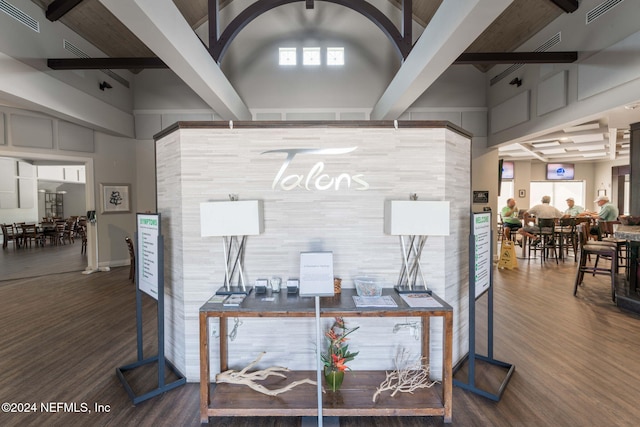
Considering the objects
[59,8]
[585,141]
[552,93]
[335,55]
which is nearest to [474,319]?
[552,93]

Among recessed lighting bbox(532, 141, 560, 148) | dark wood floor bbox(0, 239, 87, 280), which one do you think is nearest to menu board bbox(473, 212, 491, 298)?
dark wood floor bbox(0, 239, 87, 280)

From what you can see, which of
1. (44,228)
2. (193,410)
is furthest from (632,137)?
(44,228)

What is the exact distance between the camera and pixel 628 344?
3.04 meters

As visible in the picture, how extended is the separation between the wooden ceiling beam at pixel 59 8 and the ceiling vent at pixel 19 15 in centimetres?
27

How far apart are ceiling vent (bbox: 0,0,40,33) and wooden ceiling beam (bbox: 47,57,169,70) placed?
0.47 meters

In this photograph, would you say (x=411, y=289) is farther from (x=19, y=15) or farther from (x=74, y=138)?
(x=74, y=138)

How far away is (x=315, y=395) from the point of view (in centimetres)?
211

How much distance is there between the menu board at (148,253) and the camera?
2.39m

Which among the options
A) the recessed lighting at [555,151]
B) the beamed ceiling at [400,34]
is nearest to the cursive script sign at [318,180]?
the beamed ceiling at [400,34]

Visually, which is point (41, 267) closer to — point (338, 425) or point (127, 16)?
point (127, 16)

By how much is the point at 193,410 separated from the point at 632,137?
7.77 meters

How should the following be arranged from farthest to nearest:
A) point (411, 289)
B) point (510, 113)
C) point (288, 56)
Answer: point (288, 56) → point (510, 113) → point (411, 289)

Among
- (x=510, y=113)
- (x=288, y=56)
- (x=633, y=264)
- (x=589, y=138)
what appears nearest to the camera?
(x=633, y=264)

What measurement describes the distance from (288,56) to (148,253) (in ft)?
19.9
